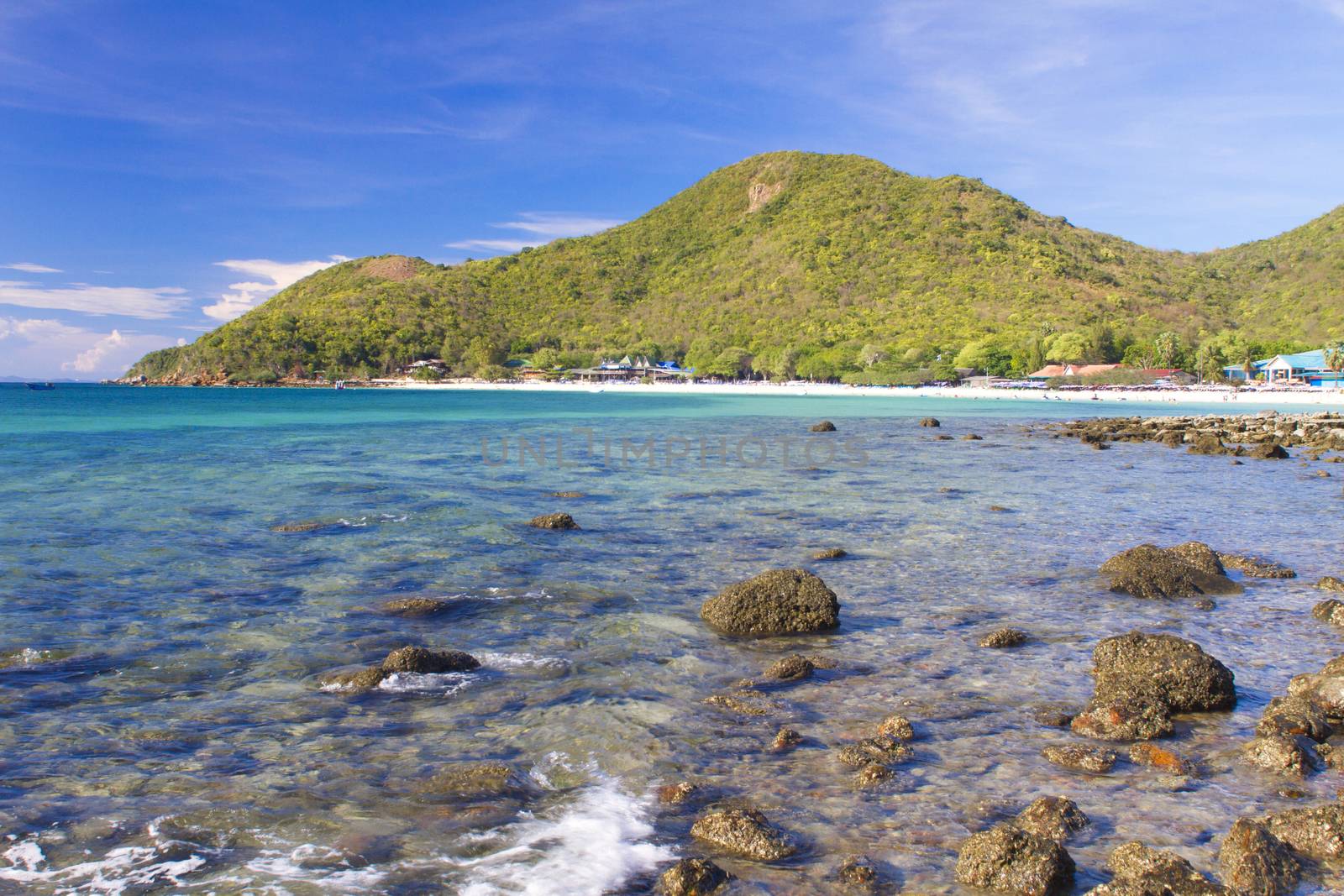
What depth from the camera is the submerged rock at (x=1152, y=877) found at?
4.20 m

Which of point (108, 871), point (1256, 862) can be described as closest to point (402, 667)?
point (108, 871)

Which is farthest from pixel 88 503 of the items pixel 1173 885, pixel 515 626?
pixel 1173 885

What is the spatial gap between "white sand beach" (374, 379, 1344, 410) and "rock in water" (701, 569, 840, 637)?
78882mm

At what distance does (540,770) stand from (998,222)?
192 metres

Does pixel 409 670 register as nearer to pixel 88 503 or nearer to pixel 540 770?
pixel 540 770

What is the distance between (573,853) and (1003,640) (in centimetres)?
546

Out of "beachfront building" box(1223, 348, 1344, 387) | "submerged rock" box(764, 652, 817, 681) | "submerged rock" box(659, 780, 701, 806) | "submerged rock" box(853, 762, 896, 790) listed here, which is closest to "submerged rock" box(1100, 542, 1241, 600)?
"submerged rock" box(764, 652, 817, 681)

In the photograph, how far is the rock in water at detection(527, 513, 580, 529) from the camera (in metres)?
15.5

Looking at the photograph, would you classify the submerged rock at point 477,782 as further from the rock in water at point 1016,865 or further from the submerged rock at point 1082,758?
the submerged rock at point 1082,758

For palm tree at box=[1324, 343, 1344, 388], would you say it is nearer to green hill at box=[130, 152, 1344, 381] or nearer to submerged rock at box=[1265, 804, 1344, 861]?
green hill at box=[130, 152, 1344, 381]

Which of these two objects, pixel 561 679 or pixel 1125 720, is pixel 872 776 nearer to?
pixel 1125 720

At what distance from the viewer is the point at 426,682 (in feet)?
24.8

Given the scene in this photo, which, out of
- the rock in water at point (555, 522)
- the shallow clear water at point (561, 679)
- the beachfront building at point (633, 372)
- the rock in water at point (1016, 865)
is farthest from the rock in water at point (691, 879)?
the beachfront building at point (633, 372)

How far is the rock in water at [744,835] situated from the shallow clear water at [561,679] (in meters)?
0.14
